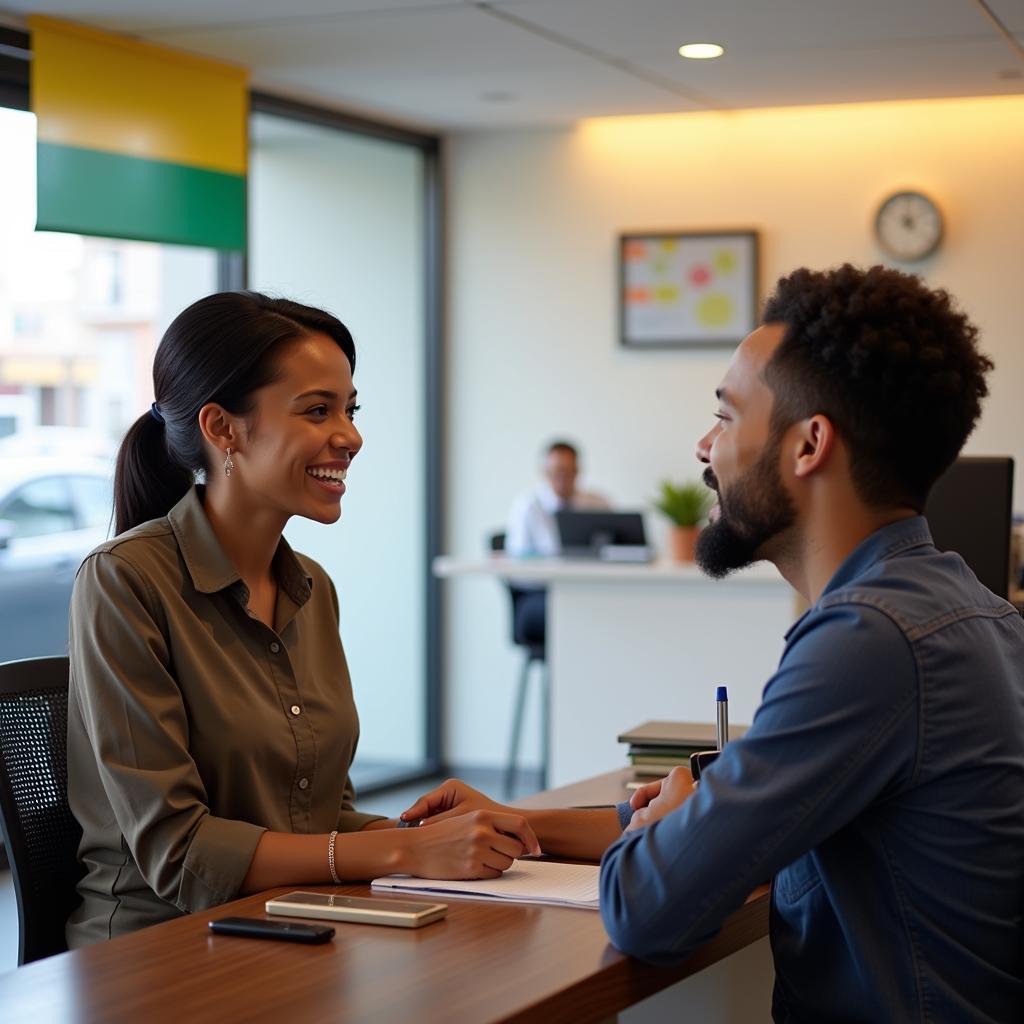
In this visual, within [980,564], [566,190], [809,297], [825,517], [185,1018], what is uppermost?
[566,190]

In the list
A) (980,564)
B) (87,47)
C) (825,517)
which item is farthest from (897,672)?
(87,47)

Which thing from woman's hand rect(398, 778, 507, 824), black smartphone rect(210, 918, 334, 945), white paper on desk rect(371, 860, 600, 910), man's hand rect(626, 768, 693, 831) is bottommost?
white paper on desk rect(371, 860, 600, 910)

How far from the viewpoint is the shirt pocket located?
1.62 meters

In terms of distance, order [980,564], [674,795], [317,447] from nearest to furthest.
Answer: [674,795] < [317,447] < [980,564]

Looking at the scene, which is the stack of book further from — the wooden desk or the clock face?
the clock face

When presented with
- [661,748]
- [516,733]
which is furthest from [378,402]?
[661,748]

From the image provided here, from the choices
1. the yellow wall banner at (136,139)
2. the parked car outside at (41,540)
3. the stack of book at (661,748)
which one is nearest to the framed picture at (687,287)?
the yellow wall banner at (136,139)

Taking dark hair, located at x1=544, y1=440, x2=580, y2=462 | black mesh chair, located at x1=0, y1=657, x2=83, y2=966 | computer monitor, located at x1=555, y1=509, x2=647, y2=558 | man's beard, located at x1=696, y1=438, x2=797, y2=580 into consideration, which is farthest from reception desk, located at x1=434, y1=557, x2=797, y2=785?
man's beard, located at x1=696, y1=438, x2=797, y2=580

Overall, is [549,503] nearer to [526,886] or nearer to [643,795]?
[643,795]

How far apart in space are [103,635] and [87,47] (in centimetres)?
351

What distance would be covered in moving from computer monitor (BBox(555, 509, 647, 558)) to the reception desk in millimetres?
418

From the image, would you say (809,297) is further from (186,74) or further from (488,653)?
(488,653)

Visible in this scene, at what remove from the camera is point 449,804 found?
2.18 metres

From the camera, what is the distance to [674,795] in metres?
1.83
